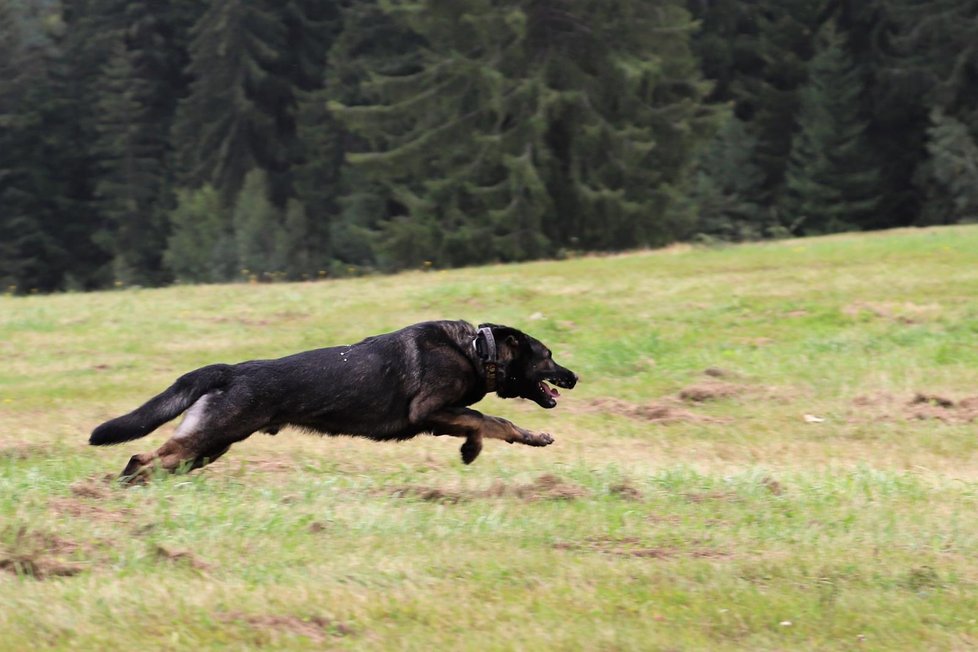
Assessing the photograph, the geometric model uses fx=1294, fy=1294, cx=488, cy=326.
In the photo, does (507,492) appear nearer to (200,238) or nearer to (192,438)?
(192,438)

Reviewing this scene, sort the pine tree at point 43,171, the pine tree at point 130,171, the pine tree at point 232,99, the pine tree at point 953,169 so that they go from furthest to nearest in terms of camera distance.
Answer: the pine tree at point 43,171, the pine tree at point 130,171, the pine tree at point 232,99, the pine tree at point 953,169

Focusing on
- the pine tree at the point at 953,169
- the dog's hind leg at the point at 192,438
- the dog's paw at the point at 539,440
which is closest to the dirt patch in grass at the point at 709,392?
the dog's paw at the point at 539,440

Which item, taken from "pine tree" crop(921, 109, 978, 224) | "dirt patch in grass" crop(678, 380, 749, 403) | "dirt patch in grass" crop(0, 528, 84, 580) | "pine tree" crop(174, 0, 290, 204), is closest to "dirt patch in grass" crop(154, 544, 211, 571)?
"dirt patch in grass" crop(0, 528, 84, 580)

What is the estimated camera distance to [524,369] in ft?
30.2

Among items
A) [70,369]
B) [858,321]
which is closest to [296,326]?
[70,369]

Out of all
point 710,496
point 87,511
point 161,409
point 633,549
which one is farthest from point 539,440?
point 87,511

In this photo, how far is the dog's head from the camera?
29.5ft

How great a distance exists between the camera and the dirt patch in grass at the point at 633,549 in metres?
6.56

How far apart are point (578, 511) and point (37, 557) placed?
9.96 feet

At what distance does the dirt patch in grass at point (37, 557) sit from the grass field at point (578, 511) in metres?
0.01

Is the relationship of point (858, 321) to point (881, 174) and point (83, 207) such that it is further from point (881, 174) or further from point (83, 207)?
point (83, 207)

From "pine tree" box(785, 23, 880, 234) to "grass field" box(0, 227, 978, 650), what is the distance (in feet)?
101

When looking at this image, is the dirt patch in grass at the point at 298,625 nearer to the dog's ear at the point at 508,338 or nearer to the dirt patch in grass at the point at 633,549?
the dirt patch in grass at the point at 633,549

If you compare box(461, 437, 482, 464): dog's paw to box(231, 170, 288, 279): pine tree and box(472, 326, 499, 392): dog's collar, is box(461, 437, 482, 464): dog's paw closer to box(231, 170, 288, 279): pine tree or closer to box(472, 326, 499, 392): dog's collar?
box(472, 326, 499, 392): dog's collar
